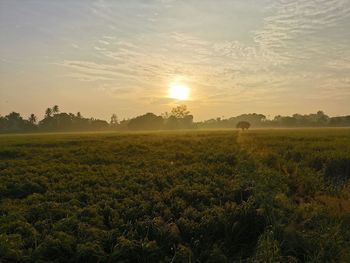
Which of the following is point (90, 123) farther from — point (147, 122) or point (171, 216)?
point (171, 216)

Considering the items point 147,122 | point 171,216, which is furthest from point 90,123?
point 171,216

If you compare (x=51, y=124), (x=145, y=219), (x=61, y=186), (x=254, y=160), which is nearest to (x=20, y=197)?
(x=61, y=186)

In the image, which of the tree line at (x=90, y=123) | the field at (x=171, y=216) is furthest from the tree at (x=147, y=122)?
the field at (x=171, y=216)

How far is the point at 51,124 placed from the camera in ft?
467

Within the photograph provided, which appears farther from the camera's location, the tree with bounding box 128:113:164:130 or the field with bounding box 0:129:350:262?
the tree with bounding box 128:113:164:130

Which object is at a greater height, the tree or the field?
the tree

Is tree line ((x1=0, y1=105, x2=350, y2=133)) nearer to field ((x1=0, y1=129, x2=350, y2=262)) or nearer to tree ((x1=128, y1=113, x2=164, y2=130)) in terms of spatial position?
tree ((x1=128, y1=113, x2=164, y2=130))

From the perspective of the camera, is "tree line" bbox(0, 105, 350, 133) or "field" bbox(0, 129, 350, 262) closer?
"field" bbox(0, 129, 350, 262)

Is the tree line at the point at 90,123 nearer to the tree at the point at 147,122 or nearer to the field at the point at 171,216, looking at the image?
the tree at the point at 147,122

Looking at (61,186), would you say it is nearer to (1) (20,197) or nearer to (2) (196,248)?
(1) (20,197)

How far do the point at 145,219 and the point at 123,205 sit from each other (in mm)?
1561

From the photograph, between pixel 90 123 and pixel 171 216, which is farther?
pixel 90 123

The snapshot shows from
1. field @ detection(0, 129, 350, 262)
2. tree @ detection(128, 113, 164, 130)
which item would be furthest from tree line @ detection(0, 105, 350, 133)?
field @ detection(0, 129, 350, 262)

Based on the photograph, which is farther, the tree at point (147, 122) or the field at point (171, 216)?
the tree at point (147, 122)
